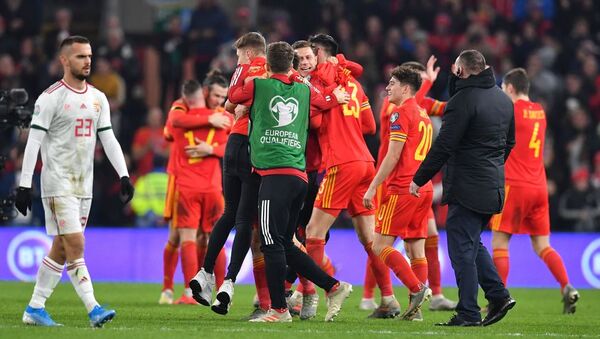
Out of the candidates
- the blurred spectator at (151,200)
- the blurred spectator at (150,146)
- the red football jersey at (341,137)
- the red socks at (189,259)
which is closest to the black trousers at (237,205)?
the red football jersey at (341,137)

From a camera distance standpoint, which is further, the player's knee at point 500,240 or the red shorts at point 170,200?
the red shorts at point 170,200

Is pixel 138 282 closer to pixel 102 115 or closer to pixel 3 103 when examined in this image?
pixel 3 103

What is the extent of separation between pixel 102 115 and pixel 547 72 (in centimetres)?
1333

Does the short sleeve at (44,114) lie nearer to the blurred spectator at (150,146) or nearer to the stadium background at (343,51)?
the stadium background at (343,51)

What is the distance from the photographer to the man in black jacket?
32.6 feet

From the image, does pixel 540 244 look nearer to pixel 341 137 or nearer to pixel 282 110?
pixel 341 137

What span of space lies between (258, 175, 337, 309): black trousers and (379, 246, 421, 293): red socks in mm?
933

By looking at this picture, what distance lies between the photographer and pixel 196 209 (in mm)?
13312

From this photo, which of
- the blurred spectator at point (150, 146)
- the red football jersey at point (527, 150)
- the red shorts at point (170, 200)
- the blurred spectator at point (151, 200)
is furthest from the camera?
the blurred spectator at point (150, 146)

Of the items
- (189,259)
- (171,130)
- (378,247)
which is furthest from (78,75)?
(189,259)

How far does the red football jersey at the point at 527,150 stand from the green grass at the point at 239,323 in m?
1.45

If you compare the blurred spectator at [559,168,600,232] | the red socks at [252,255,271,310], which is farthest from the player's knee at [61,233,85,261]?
the blurred spectator at [559,168,600,232]

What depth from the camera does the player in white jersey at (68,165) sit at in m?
9.27

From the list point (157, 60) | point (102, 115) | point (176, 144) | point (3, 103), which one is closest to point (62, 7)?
point (157, 60)
